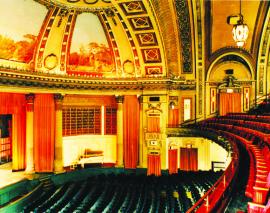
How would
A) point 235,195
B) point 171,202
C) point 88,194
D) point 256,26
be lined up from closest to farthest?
point 235,195 < point 171,202 < point 88,194 < point 256,26

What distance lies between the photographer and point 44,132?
1473cm

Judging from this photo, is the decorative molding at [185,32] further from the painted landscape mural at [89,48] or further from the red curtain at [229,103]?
the painted landscape mural at [89,48]

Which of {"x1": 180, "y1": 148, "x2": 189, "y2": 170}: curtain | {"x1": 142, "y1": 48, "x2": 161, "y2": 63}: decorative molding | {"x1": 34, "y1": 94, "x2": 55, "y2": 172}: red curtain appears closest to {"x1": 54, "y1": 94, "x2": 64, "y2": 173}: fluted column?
{"x1": 34, "y1": 94, "x2": 55, "y2": 172}: red curtain

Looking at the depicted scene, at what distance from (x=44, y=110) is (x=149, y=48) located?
613 centimetres

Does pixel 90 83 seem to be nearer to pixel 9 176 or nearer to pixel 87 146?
pixel 87 146

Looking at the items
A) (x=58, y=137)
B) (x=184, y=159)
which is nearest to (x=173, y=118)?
(x=184, y=159)

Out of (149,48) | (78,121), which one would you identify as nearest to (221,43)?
(149,48)

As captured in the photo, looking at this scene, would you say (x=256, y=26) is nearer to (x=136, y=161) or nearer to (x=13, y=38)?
(x=136, y=161)

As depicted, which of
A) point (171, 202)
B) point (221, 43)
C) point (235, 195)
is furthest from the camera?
point (221, 43)

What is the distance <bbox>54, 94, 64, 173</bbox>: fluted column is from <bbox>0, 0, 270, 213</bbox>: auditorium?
2.0 inches

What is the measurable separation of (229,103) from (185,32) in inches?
182

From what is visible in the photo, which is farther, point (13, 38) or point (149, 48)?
point (149, 48)

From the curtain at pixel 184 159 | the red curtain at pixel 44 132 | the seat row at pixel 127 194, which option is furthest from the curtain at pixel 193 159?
the red curtain at pixel 44 132

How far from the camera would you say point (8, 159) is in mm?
16547
